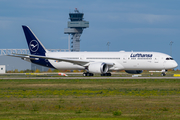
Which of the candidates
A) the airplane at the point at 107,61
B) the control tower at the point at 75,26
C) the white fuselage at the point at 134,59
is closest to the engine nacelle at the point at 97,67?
the airplane at the point at 107,61

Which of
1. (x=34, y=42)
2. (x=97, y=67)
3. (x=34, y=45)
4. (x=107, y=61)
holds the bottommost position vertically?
(x=97, y=67)

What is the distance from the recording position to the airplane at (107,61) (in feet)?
172

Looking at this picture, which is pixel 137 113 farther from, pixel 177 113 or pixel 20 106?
pixel 20 106

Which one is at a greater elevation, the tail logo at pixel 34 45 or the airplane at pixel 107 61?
the tail logo at pixel 34 45

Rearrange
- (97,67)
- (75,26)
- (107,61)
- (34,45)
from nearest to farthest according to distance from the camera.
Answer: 1. (97,67)
2. (107,61)
3. (34,45)
4. (75,26)

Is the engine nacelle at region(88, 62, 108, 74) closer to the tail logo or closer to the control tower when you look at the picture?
the tail logo

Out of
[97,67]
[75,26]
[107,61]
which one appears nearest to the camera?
[97,67]

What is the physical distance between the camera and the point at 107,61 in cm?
5516

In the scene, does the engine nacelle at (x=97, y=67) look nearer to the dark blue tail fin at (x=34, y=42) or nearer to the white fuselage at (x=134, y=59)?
the white fuselage at (x=134, y=59)

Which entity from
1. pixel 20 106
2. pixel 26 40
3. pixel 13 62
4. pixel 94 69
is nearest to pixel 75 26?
pixel 13 62

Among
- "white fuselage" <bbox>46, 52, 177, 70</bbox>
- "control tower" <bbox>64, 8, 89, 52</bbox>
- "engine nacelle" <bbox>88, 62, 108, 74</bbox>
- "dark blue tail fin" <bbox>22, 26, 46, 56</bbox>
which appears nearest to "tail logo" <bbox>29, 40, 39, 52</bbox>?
"dark blue tail fin" <bbox>22, 26, 46, 56</bbox>

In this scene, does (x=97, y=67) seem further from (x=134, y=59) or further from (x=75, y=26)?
(x=75, y=26)

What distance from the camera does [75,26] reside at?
554 ft

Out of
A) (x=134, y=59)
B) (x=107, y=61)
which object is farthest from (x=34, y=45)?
(x=134, y=59)
